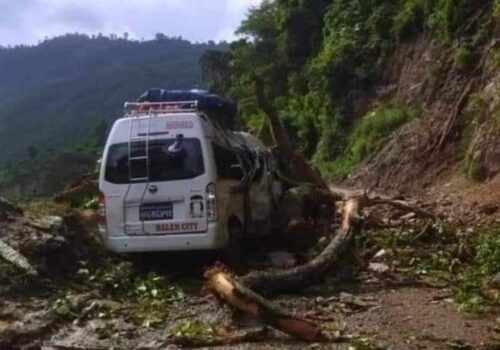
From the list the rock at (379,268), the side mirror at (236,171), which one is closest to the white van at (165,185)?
the side mirror at (236,171)

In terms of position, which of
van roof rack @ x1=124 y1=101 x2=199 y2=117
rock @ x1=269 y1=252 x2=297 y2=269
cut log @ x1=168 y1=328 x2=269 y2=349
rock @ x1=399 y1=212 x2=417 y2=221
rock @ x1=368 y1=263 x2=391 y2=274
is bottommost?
rock @ x1=269 y1=252 x2=297 y2=269

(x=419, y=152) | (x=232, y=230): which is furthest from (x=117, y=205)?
(x=419, y=152)

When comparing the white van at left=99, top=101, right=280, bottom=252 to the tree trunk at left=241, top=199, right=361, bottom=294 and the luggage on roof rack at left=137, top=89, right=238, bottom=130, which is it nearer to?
the luggage on roof rack at left=137, top=89, right=238, bottom=130

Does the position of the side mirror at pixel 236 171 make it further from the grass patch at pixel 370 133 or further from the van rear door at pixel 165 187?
the grass patch at pixel 370 133

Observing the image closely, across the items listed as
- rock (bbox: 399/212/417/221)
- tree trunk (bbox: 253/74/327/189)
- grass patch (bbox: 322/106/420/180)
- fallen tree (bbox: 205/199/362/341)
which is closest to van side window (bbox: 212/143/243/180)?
fallen tree (bbox: 205/199/362/341)

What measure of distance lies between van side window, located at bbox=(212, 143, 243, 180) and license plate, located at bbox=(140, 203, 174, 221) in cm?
78

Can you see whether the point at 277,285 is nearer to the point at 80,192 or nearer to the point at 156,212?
the point at 156,212

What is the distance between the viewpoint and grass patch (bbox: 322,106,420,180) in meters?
28.5

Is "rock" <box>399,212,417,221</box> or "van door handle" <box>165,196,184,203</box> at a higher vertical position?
"van door handle" <box>165,196,184,203</box>

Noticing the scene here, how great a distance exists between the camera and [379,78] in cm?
3369

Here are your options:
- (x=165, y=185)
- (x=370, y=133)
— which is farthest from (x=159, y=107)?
(x=370, y=133)

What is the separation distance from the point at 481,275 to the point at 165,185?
155 inches

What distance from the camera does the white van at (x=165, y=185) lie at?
37.9 ft

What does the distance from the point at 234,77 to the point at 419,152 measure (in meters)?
31.2
